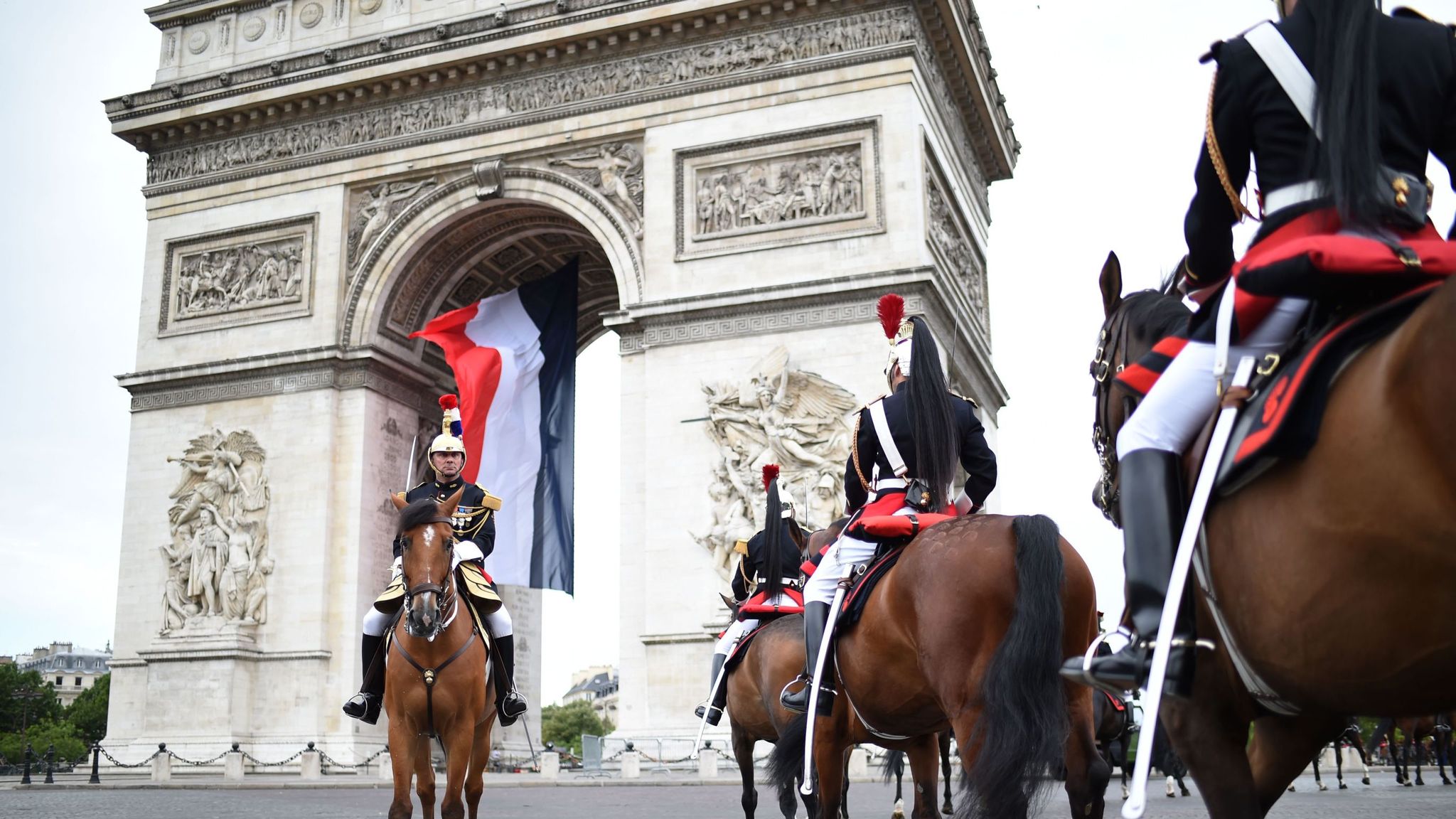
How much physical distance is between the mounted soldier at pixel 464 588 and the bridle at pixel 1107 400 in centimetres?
460

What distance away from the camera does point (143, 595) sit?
23.1m

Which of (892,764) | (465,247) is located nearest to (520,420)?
(465,247)

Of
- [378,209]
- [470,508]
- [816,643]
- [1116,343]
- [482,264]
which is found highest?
[378,209]

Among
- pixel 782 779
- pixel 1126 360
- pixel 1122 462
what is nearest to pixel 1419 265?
pixel 1122 462

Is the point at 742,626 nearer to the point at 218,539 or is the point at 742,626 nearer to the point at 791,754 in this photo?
the point at 791,754

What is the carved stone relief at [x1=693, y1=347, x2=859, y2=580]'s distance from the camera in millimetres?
18922

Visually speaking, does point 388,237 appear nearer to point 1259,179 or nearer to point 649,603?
point 649,603

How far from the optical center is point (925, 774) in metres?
6.63

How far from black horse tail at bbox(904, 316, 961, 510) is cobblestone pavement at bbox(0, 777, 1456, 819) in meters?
5.01

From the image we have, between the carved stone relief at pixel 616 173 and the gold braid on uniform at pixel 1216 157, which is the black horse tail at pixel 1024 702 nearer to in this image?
the gold braid on uniform at pixel 1216 157

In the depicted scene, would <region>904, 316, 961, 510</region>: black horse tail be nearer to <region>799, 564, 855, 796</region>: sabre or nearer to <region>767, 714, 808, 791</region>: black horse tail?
<region>799, 564, 855, 796</region>: sabre

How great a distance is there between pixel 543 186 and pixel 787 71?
4820mm

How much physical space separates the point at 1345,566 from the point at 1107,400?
1.19 metres

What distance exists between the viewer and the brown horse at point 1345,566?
6.97 ft
